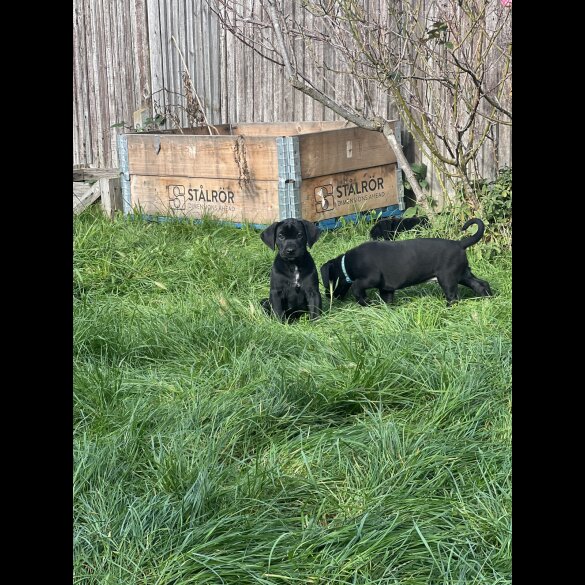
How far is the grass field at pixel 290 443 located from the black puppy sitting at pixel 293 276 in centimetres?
14

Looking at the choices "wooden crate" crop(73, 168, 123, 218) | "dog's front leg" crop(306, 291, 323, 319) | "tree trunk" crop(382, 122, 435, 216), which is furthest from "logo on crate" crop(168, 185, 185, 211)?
"dog's front leg" crop(306, 291, 323, 319)

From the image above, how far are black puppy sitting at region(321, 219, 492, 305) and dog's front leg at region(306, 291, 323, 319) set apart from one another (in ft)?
1.14

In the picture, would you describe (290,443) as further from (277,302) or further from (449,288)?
(449,288)

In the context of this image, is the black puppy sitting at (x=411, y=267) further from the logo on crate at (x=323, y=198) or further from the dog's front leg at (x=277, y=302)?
the logo on crate at (x=323, y=198)

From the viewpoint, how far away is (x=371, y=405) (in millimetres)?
3693

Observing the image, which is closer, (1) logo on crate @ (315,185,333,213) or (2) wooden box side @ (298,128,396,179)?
(2) wooden box side @ (298,128,396,179)

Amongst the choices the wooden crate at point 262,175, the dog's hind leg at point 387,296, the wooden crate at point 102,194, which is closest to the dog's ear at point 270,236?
the dog's hind leg at point 387,296

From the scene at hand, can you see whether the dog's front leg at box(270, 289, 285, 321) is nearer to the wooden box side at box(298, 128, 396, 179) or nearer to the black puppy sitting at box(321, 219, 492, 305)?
the black puppy sitting at box(321, 219, 492, 305)

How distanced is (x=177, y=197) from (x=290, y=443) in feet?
18.4

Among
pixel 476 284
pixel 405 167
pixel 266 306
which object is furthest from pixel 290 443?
pixel 405 167

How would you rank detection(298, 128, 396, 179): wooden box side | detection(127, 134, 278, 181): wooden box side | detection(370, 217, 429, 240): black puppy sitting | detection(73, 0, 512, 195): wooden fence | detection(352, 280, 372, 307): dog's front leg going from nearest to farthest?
detection(352, 280, 372, 307): dog's front leg → detection(370, 217, 429, 240): black puppy sitting → detection(298, 128, 396, 179): wooden box side → detection(127, 134, 278, 181): wooden box side → detection(73, 0, 512, 195): wooden fence

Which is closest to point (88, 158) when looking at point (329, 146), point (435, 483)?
point (329, 146)

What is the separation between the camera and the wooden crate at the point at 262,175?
25.4ft

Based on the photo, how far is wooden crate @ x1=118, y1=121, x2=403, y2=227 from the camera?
775cm
